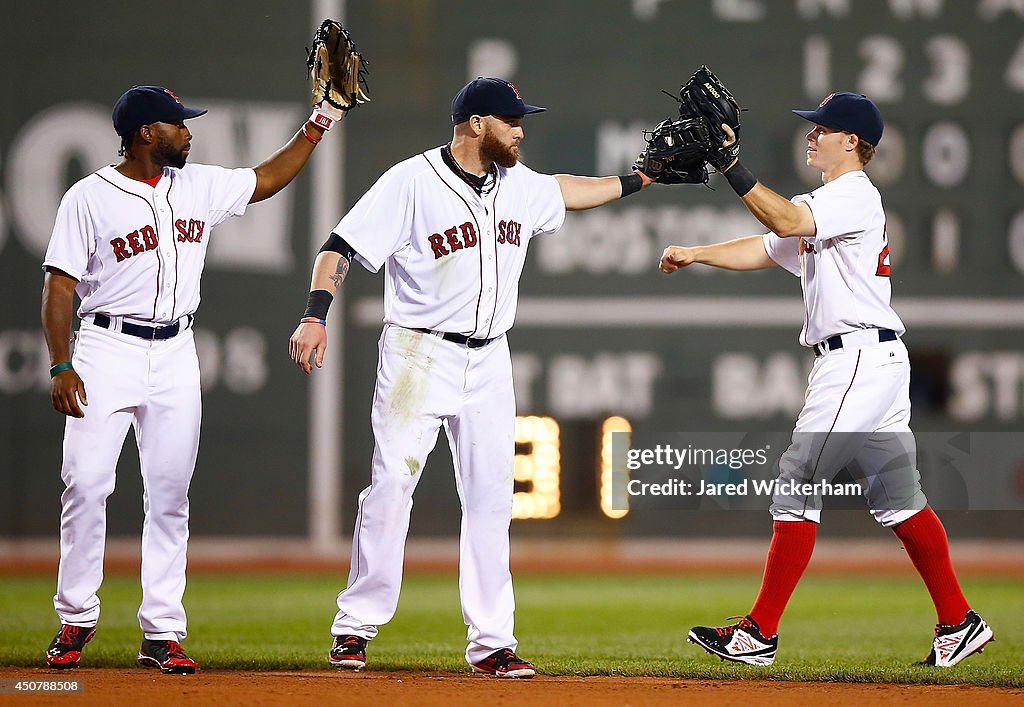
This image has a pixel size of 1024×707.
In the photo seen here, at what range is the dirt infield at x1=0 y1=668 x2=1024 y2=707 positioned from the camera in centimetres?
342

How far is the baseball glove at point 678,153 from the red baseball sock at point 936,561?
50.9 inches

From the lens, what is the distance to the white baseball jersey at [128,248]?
3945 millimetres

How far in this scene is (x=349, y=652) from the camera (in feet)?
12.9

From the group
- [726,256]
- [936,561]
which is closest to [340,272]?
[726,256]

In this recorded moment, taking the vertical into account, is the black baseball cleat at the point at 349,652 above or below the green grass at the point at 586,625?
above

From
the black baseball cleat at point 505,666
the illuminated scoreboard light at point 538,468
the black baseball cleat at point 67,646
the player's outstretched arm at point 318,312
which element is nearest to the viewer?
the player's outstretched arm at point 318,312

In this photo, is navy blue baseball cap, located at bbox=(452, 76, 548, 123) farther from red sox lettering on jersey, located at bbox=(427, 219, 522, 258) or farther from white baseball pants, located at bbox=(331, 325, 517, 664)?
white baseball pants, located at bbox=(331, 325, 517, 664)

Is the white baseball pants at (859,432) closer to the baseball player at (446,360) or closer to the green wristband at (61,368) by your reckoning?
the baseball player at (446,360)

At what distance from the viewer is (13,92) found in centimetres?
870

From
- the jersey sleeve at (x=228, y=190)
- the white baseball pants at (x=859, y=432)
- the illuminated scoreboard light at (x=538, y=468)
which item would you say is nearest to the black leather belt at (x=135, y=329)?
the jersey sleeve at (x=228, y=190)

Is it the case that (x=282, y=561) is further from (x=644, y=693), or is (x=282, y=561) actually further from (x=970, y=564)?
(x=644, y=693)

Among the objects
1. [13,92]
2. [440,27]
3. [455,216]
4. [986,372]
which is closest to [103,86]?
[13,92]

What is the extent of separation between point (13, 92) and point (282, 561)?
12.0ft

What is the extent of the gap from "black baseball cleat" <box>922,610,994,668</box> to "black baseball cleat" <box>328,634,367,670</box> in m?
1.82
